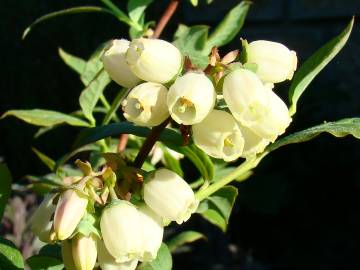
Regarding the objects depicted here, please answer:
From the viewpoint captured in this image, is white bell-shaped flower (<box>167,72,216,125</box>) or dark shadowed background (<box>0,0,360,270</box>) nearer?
white bell-shaped flower (<box>167,72,216,125</box>)

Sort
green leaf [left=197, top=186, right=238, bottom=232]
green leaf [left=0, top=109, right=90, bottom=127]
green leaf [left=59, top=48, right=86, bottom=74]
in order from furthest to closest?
green leaf [left=59, top=48, right=86, bottom=74] < green leaf [left=0, top=109, right=90, bottom=127] < green leaf [left=197, top=186, right=238, bottom=232]

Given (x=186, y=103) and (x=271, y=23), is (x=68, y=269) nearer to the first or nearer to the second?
(x=186, y=103)

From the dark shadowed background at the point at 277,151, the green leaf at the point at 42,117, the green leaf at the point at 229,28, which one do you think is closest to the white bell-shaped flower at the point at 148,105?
the green leaf at the point at 42,117

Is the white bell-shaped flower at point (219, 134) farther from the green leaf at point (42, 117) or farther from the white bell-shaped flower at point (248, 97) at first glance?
the green leaf at point (42, 117)

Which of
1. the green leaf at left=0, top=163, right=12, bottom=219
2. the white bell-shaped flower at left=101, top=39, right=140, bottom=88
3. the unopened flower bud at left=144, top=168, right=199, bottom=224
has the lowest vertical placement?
the green leaf at left=0, top=163, right=12, bottom=219

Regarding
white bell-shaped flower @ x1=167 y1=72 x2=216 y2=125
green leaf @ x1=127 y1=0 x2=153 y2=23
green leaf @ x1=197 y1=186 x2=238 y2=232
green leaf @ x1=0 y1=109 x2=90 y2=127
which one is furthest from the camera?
green leaf @ x1=127 y1=0 x2=153 y2=23

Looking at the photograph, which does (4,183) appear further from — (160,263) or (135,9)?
(135,9)

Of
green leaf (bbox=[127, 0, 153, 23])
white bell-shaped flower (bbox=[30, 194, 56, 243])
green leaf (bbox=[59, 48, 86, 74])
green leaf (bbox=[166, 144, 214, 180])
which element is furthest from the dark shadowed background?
white bell-shaped flower (bbox=[30, 194, 56, 243])

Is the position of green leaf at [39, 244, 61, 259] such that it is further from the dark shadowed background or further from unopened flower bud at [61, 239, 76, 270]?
the dark shadowed background
